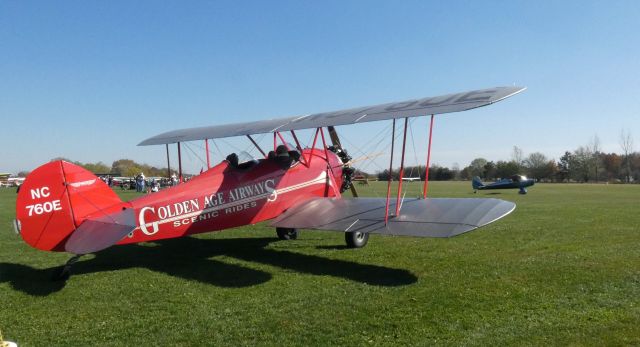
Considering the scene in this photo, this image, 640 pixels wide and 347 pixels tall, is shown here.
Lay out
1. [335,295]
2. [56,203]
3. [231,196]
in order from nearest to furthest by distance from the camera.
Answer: [335,295] → [56,203] → [231,196]

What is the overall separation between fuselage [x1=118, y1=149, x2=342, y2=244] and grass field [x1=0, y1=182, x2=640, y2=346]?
2.22 ft

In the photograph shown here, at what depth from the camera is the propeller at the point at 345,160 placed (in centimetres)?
1019

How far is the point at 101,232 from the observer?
5953 millimetres

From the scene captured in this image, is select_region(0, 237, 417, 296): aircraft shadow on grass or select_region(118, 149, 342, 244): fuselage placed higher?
select_region(118, 149, 342, 244): fuselage

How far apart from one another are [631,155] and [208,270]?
104 meters

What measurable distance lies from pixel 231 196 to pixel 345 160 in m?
3.44

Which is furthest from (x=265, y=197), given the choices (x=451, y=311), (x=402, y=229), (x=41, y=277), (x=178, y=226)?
(x=451, y=311)

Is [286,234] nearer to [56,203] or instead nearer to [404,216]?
[404,216]

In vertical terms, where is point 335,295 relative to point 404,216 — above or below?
below

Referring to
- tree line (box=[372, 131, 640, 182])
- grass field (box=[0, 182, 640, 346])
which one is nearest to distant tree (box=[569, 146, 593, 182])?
tree line (box=[372, 131, 640, 182])

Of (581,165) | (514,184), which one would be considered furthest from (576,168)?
(514,184)

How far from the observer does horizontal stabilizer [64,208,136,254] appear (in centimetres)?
559

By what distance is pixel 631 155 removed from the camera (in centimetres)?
8975

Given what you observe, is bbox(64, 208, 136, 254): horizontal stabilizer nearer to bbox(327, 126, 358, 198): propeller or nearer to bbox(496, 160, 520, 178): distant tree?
bbox(327, 126, 358, 198): propeller
